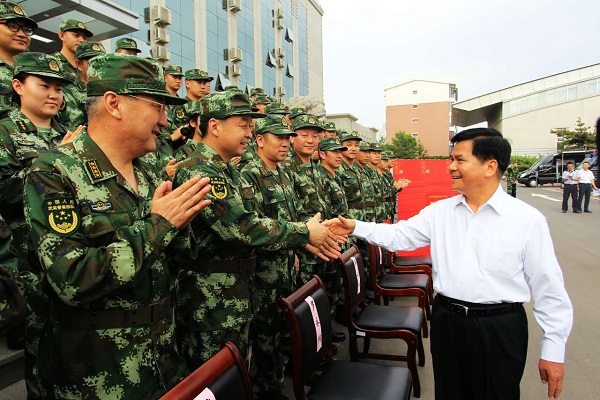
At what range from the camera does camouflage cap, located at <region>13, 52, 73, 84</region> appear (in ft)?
8.92

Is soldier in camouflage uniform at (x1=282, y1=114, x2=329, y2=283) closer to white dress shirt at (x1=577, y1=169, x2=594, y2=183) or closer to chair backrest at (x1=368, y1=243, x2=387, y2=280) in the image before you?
chair backrest at (x1=368, y1=243, x2=387, y2=280)

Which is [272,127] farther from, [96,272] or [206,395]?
[206,395]

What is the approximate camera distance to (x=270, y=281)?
2.80 metres

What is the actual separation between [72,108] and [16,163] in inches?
61.5

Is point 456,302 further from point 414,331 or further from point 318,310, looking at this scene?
point 414,331

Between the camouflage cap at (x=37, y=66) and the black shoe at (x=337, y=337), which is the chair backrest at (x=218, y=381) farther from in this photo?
the black shoe at (x=337, y=337)

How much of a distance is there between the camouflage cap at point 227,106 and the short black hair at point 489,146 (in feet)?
3.87

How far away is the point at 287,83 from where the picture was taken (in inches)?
1157

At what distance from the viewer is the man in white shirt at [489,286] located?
1.90m

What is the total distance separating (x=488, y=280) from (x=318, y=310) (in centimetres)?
90

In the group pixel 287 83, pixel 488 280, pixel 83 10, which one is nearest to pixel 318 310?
pixel 488 280

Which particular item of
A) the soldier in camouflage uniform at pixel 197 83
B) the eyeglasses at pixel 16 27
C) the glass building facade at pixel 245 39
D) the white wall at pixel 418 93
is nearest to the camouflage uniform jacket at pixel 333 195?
the soldier in camouflage uniform at pixel 197 83

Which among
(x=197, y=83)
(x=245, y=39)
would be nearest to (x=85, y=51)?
(x=197, y=83)

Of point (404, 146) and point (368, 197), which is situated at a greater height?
point (404, 146)
